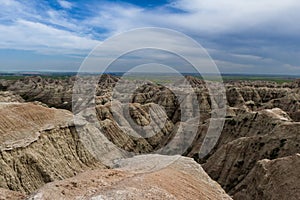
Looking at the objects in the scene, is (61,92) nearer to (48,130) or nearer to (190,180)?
(48,130)

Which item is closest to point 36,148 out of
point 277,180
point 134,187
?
point 134,187

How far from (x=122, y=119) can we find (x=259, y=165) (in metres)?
33.3

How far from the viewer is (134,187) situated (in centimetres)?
1245

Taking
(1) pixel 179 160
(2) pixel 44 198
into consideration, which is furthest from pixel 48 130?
(2) pixel 44 198

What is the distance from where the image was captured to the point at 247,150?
28797mm

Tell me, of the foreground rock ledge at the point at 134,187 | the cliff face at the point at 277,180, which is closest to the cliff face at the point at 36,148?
the foreground rock ledge at the point at 134,187

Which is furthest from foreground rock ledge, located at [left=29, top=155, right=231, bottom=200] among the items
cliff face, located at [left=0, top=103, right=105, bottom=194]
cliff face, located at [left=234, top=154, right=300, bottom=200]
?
cliff face, located at [left=0, top=103, right=105, bottom=194]

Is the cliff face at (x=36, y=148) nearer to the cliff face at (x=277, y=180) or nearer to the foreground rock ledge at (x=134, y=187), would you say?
the foreground rock ledge at (x=134, y=187)

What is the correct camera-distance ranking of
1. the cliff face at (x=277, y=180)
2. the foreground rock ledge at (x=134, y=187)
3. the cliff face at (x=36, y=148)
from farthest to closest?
the cliff face at (x=36, y=148), the cliff face at (x=277, y=180), the foreground rock ledge at (x=134, y=187)

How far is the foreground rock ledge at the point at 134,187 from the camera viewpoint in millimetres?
12148

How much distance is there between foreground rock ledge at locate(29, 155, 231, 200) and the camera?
12.1 meters

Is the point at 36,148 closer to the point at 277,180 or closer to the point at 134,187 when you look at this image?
the point at 134,187

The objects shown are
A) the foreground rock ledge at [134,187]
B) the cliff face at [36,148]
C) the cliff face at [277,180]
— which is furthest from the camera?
the cliff face at [36,148]

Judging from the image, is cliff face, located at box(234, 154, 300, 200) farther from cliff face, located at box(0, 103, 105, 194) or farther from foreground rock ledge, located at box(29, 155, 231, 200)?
cliff face, located at box(0, 103, 105, 194)
